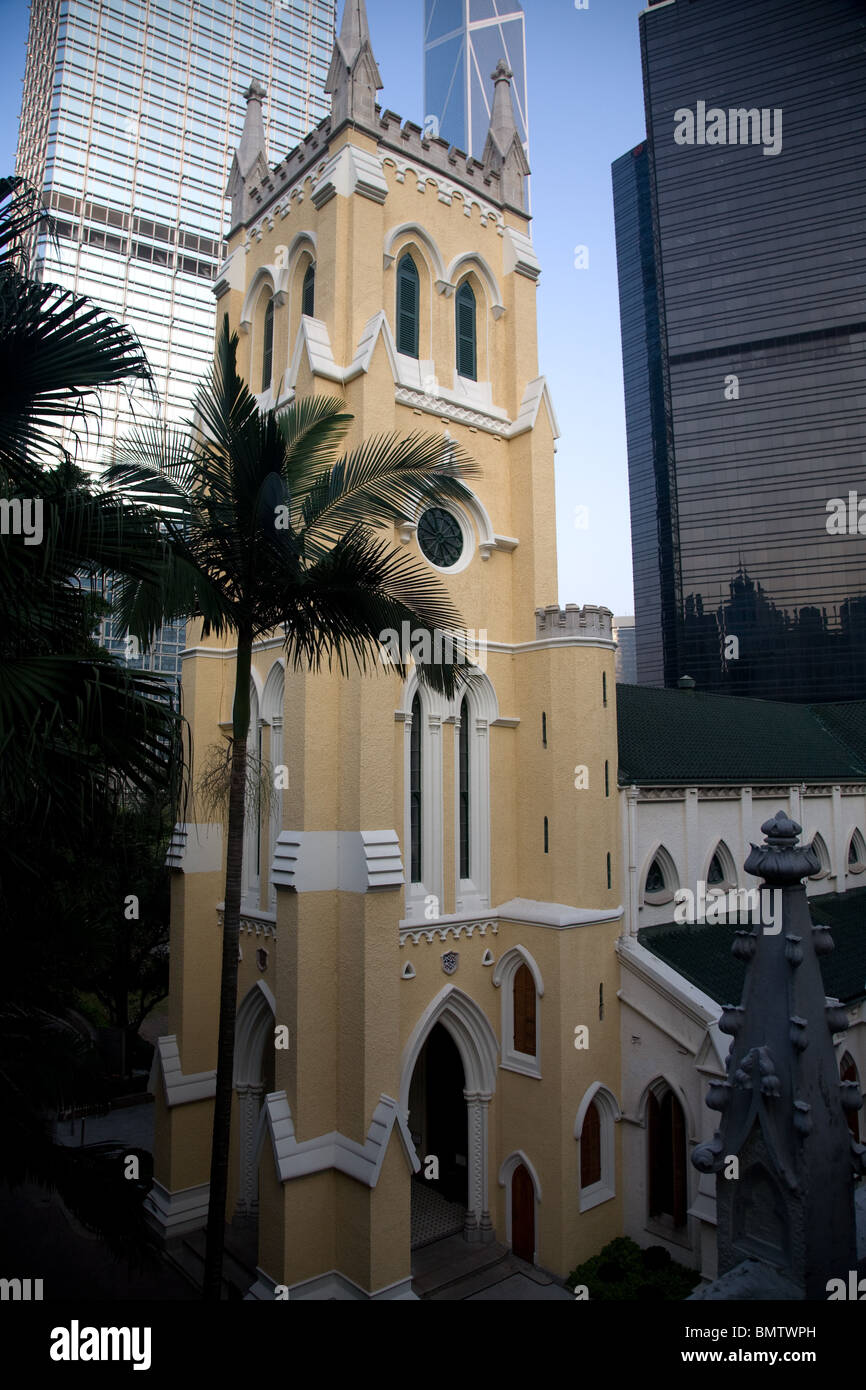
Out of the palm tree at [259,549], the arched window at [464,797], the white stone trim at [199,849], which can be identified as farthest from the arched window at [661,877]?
the palm tree at [259,549]

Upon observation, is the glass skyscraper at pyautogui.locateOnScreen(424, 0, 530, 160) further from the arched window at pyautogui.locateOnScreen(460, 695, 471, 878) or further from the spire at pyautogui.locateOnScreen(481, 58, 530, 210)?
the arched window at pyautogui.locateOnScreen(460, 695, 471, 878)

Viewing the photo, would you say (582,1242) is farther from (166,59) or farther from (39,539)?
(166,59)

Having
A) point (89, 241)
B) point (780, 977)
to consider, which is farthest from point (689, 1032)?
point (89, 241)

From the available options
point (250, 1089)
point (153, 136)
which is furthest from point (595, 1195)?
point (153, 136)

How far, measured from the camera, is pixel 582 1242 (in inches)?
529

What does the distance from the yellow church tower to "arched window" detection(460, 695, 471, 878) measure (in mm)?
76

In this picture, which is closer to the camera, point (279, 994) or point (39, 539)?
point (39, 539)

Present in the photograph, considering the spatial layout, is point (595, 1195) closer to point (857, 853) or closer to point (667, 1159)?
point (667, 1159)

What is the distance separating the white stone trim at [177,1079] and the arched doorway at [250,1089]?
22.4 inches

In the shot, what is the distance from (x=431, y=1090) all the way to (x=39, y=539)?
14.5 meters

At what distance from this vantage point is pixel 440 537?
597 inches

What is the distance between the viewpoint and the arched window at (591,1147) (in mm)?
13914

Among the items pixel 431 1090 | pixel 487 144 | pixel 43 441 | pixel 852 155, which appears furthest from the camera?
pixel 852 155

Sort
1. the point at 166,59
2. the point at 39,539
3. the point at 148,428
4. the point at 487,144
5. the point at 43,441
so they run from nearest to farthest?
the point at 39,539 → the point at 43,441 → the point at 148,428 → the point at 487,144 → the point at 166,59
